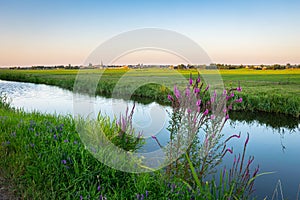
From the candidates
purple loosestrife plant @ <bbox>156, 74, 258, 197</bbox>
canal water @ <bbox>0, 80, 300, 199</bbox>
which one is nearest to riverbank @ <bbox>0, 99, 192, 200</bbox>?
purple loosestrife plant @ <bbox>156, 74, 258, 197</bbox>

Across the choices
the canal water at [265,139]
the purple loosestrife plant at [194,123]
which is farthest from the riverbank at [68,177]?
the canal water at [265,139]

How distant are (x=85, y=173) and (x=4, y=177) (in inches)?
51.8

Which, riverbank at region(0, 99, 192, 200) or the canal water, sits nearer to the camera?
riverbank at region(0, 99, 192, 200)

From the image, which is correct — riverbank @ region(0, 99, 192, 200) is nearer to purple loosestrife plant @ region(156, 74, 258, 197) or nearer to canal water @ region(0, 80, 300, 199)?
purple loosestrife plant @ region(156, 74, 258, 197)

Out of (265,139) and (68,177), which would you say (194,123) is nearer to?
(68,177)

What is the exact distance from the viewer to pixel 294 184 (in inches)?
218

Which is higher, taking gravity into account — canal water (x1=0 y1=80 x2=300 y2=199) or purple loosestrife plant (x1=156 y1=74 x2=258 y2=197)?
purple loosestrife plant (x1=156 y1=74 x2=258 y2=197)

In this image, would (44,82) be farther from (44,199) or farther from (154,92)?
(44,199)

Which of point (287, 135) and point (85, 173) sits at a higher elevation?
point (85, 173)

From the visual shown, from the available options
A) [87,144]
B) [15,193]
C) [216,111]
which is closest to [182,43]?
[216,111]

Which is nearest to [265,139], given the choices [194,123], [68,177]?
[194,123]

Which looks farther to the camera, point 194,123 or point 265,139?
point 265,139

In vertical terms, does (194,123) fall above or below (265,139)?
above

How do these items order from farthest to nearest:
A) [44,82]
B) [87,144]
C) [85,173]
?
[44,82] < [87,144] < [85,173]
